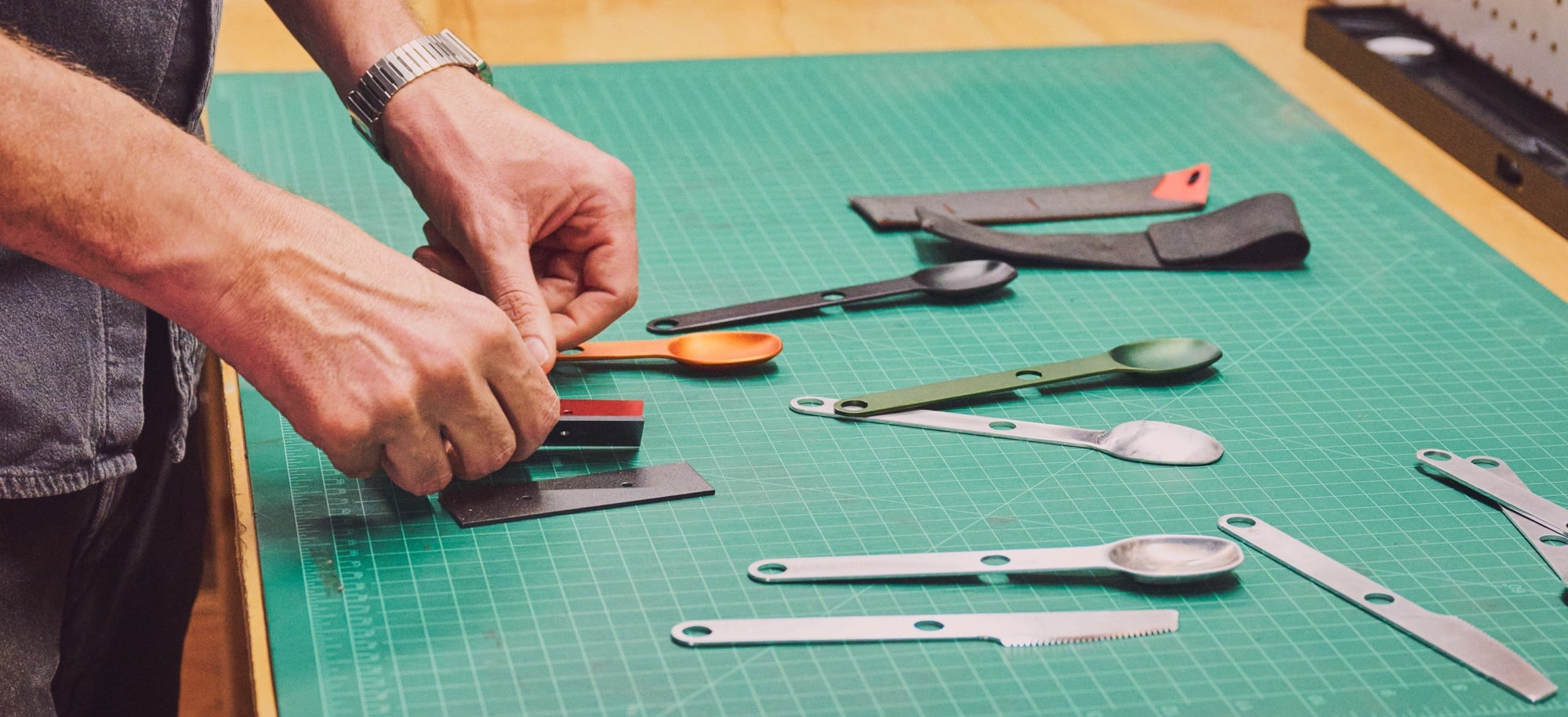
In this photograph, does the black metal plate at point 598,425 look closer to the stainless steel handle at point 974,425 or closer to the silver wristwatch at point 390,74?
the stainless steel handle at point 974,425

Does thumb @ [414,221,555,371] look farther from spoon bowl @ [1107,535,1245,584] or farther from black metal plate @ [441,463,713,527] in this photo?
spoon bowl @ [1107,535,1245,584]

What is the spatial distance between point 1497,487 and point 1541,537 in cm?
4

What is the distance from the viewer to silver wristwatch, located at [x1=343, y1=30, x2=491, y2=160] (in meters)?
0.87

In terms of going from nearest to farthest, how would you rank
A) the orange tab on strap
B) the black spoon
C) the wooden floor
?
1. the black spoon
2. the orange tab on strap
3. the wooden floor

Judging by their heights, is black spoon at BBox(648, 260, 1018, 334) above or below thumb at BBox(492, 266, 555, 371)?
below

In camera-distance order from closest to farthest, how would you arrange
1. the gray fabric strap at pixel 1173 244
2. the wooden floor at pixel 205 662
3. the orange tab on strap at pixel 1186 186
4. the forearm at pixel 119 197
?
1. the forearm at pixel 119 197
2. the gray fabric strap at pixel 1173 244
3. the orange tab on strap at pixel 1186 186
4. the wooden floor at pixel 205 662

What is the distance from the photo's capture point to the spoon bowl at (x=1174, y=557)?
0.67 metres

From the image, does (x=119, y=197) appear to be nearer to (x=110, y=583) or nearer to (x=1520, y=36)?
(x=110, y=583)

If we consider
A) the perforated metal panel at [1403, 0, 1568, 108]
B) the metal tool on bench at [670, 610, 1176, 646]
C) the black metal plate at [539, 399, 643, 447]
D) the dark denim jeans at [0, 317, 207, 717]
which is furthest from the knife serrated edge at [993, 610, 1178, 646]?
the perforated metal panel at [1403, 0, 1568, 108]

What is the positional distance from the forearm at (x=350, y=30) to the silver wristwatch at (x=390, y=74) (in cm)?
1

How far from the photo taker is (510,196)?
2.75 feet

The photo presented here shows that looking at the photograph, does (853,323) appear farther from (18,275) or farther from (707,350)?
(18,275)

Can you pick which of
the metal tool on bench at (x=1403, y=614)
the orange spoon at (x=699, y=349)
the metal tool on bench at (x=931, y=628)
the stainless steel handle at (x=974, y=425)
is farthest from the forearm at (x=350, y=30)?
the metal tool on bench at (x=1403, y=614)

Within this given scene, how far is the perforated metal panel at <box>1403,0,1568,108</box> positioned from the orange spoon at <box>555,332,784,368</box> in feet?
2.44
